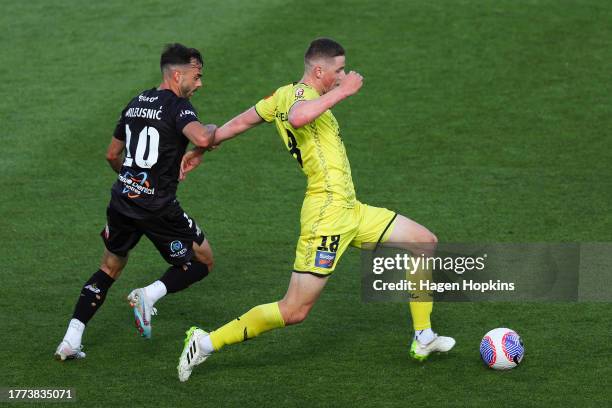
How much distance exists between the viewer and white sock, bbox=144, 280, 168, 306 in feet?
29.9

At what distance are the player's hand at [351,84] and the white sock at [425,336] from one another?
205 cm

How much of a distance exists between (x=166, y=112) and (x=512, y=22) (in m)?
10.2

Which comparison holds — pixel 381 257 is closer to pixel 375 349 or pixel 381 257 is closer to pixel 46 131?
pixel 375 349

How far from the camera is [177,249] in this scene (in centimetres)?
920

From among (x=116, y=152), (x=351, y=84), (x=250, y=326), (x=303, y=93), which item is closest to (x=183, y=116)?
(x=116, y=152)

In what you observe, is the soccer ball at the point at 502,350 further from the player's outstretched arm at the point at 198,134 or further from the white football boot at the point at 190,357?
the player's outstretched arm at the point at 198,134

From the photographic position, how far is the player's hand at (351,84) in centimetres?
807

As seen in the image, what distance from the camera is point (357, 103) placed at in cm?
1581

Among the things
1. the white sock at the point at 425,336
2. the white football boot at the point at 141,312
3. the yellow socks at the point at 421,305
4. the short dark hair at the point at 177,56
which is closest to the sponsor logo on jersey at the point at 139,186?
the white football boot at the point at 141,312

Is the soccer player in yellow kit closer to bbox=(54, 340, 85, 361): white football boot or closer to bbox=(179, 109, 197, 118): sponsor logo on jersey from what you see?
bbox=(179, 109, 197, 118): sponsor logo on jersey

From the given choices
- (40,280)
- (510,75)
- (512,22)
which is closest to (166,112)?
(40,280)

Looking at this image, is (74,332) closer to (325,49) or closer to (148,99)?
(148,99)

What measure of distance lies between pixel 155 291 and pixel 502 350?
280 centimetres

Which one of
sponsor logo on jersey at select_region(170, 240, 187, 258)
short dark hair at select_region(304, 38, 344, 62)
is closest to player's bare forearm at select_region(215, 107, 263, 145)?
short dark hair at select_region(304, 38, 344, 62)
